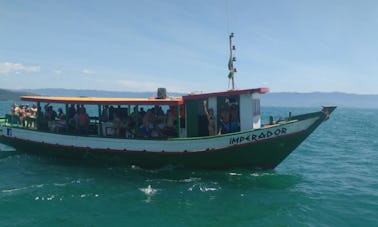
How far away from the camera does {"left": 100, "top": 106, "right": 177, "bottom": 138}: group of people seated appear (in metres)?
15.3

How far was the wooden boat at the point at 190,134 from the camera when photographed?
553 inches

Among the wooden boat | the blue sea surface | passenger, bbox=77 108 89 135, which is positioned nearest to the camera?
the blue sea surface

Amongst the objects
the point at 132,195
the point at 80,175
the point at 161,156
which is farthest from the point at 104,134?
the point at 132,195

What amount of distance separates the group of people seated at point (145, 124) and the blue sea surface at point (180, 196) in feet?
4.85

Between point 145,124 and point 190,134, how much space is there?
6.41ft

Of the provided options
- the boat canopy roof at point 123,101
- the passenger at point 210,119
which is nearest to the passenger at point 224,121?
the passenger at point 210,119

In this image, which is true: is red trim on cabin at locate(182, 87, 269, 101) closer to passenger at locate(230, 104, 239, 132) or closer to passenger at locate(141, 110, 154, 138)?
passenger at locate(230, 104, 239, 132)

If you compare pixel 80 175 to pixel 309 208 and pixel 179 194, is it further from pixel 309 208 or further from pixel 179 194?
pixel 309 208

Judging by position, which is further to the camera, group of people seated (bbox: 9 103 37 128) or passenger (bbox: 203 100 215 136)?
group of people seated (bbox: 9 103 37 128)

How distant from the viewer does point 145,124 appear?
15.4 m

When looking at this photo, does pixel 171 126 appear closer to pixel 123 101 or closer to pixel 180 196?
pixel 123 101

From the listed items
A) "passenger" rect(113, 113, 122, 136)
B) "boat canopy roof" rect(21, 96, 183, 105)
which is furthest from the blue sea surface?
"boat canopy roof" rect(21, 96, 183, 105)

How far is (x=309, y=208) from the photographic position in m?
11.6

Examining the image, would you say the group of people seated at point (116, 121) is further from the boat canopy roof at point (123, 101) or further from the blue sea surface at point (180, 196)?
the blue sea surface at point (180, 196)
